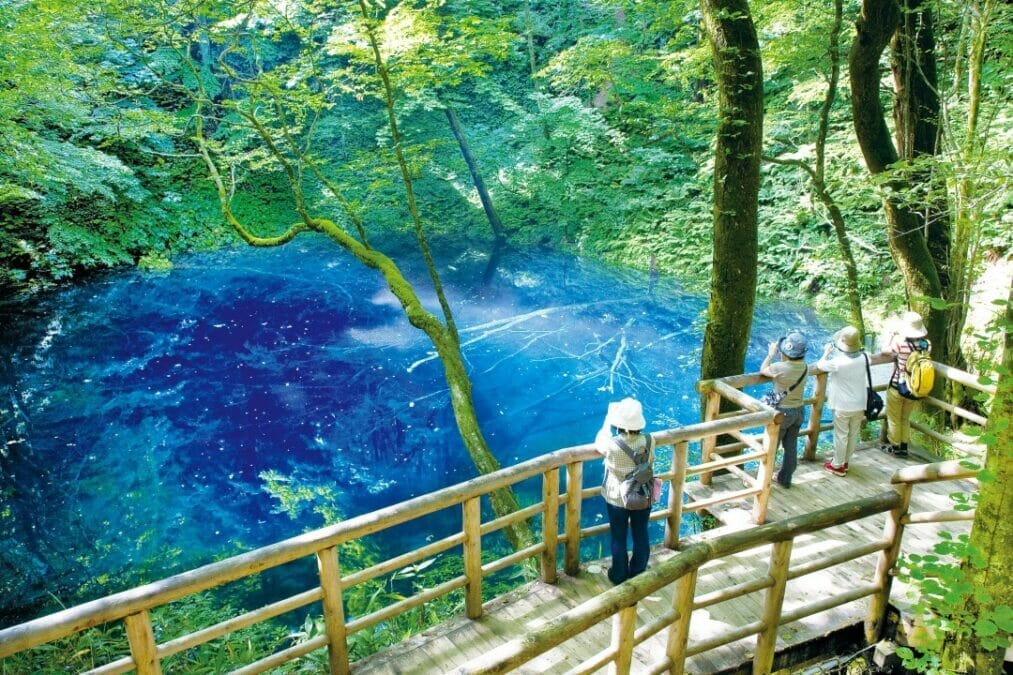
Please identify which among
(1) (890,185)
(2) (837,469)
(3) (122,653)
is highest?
(1) (890,185)

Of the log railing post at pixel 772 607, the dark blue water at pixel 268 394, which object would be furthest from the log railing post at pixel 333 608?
the dark blue water at pixel 268 394

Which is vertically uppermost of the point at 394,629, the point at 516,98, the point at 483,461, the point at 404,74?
the point at 516,98

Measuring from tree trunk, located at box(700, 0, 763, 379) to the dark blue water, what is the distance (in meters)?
4.40

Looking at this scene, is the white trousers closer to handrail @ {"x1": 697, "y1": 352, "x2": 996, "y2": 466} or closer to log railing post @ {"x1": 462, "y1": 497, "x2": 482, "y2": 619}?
handrail @ {"x1": 697, "y1": 352, "x2": 996, "y2": 466}

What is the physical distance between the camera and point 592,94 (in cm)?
2414

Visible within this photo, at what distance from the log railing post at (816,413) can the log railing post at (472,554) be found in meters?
3.80

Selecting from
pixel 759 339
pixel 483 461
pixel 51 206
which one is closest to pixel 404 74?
pixel 483 461

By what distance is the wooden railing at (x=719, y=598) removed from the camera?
247 centimetres

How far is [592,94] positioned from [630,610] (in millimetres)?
24071

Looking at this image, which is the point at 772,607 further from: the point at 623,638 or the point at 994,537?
the point at 623,638

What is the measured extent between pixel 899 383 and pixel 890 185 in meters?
3.00

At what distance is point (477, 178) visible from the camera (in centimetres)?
2100

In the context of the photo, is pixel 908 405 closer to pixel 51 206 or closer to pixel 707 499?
pixel 707 499

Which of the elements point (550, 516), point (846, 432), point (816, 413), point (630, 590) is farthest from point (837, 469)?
point (630, 590)
